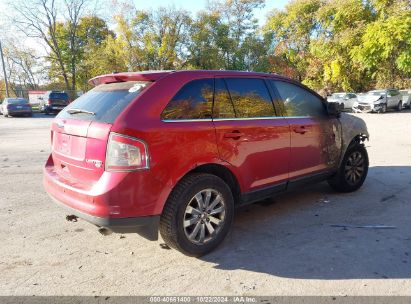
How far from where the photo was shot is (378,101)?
22922 millimetres

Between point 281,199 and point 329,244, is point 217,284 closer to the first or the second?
point 329,244

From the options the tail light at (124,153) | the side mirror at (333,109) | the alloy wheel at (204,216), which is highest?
the side mirror at (333,109)

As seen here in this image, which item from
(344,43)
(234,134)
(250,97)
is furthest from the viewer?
(344,43)

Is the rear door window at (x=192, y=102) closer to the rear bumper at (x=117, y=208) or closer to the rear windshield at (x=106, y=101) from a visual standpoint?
the rear windshield at (x=106, y=101)

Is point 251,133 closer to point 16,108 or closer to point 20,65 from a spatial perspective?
point 16,108

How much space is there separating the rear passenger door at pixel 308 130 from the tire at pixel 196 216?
125cm

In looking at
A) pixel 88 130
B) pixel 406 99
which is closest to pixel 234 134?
pixel 88 130

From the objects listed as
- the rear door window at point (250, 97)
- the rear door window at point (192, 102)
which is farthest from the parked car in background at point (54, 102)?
the rear door window at point (192, 102)

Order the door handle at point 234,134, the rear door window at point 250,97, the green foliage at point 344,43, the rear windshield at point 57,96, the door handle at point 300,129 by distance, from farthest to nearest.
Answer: the rear windshield at point 57,96
the green foliage at point 344,43
the door handle at point 300,129
the rear door window at point 250,97
the door handle at point 234,134

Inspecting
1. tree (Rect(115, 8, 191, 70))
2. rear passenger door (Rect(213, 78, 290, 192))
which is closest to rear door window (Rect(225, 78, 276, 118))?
rear passenger door (Rect(213, 78, 290, 192))

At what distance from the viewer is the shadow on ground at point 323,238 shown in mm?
3266

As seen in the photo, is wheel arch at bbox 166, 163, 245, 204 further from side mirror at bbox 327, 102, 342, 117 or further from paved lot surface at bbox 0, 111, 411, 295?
side mirror at bbox 327, 102, 342, 117

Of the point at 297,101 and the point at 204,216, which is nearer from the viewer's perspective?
the point at 204,216

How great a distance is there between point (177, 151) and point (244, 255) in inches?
49.3
